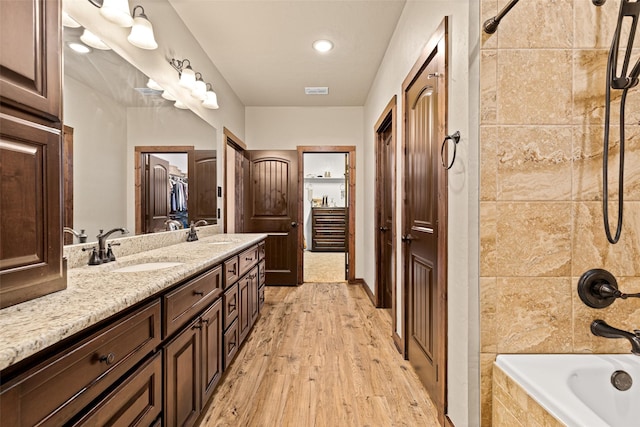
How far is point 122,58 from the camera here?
6.16 ft

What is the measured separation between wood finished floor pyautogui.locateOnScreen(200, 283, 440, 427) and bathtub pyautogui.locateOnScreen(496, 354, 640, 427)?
75 cm

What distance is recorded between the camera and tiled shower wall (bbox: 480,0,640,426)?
1282mm

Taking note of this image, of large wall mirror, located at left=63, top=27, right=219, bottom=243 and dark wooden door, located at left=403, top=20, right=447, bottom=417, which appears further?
dark wooden door, located at left=403, top=20, right=447, bottom=417

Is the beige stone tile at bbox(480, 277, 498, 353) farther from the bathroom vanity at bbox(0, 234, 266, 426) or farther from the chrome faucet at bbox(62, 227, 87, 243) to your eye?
the chrome faucet at bbox(62, 227, 87, 243)

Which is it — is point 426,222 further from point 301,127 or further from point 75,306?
point 301,127

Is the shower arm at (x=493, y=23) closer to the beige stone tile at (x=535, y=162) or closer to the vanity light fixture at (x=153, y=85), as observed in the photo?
the beige stone tile at (x=535, y=162)

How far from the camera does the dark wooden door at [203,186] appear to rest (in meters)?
2.80

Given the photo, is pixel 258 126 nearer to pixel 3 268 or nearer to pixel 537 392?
pixel 3 268

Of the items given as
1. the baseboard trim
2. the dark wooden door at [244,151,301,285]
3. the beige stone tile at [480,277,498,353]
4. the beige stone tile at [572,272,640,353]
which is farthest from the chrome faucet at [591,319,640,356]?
the dark wooden door at [244,151,301,285]

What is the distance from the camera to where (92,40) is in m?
1.63

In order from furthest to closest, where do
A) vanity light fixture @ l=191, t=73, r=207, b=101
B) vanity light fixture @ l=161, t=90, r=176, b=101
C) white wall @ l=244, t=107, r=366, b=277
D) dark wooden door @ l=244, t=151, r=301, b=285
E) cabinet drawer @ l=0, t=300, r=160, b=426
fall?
1. white wall @ l=244, t=107, r=366, b=277
2. dark wooden door @ l=244, t=151, r=301, b=285
3. vanity light fixture @ l=191, t=73, r=207, b=101
4. vanity light fixture @ l=161, t=90, r=176, b=101
5. cabinet drawer @ l=0, t=300, r=160, b=426

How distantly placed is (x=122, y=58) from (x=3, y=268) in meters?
1.49

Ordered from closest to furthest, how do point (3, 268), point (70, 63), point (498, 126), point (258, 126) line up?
point (3, 268)
point (498, 126)
point (70, 63)
point (258, 126)

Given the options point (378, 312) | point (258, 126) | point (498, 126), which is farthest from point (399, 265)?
point (258, 126)
